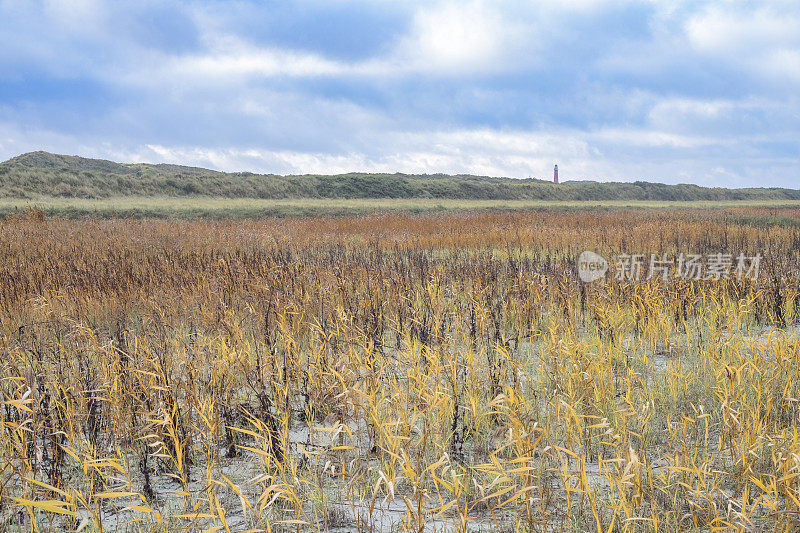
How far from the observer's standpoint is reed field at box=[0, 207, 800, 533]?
2053mm

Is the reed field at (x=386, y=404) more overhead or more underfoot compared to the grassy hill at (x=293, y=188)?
more underfoot

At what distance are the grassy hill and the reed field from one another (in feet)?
106

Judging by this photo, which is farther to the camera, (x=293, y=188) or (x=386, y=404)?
(x=293, y=188)

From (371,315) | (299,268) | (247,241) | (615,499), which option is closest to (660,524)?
(615,499)

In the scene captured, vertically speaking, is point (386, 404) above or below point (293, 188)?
below

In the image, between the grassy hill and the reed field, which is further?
the grassy hill

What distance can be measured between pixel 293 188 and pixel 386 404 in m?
47.7

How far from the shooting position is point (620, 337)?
396 cm

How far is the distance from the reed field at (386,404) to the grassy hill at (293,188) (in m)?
32.2

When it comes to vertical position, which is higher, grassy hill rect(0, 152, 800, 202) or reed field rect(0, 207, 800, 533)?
grassy hill rect(0, 152, 800, 202)

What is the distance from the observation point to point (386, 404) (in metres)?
3.08

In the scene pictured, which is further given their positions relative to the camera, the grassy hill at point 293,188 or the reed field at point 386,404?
the grassy hill at point 293,188

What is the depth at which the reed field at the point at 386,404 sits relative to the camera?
6.73 ft

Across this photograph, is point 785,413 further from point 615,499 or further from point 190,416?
point 190,416
